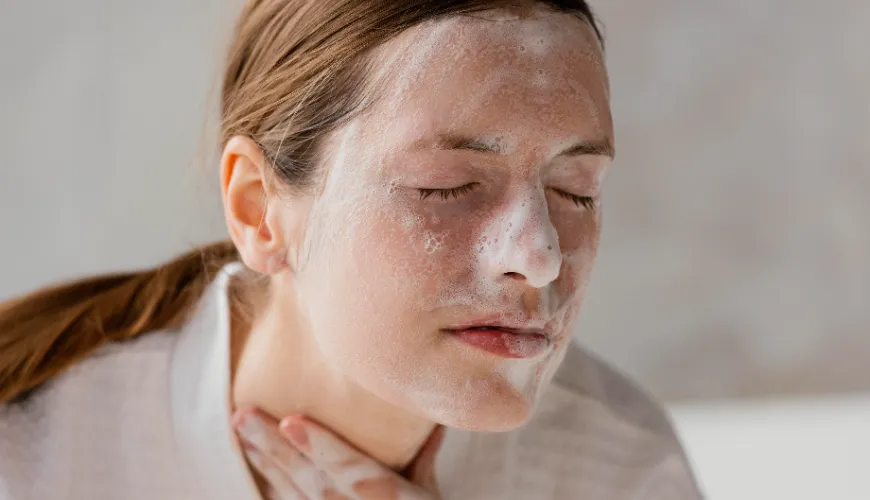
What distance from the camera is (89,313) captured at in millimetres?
934

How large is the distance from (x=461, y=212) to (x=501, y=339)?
0.10 meters

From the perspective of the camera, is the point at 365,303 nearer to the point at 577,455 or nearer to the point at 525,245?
the point at 525,245

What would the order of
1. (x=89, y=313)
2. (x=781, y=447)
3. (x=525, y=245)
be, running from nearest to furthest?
(x=525, y=245), (x=89, y=313), (x=781, y=447)

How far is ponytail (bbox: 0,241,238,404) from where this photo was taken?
89 centimetres

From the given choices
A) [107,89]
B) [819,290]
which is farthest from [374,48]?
[819,290]

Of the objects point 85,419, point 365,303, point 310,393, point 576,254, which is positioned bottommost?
point 85,419

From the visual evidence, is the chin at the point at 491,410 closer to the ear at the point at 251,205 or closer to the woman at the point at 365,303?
the woman at the point at 365,303

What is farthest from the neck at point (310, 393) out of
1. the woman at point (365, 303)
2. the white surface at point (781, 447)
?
the white surface at point (781, 447)

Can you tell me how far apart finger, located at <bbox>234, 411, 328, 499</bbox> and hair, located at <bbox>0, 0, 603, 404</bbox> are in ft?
0.39

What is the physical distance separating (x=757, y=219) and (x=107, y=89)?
3.39 feet

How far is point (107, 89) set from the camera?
4.46 feet

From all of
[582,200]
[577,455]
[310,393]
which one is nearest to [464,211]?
[582,200]

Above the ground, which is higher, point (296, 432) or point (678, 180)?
point (678, 180)

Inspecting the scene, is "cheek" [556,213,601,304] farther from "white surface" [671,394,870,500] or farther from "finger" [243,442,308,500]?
"white surface" [671,394,870,500]
